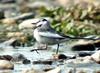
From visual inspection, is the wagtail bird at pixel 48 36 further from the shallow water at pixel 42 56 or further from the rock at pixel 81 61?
the rock at pixel 81 61

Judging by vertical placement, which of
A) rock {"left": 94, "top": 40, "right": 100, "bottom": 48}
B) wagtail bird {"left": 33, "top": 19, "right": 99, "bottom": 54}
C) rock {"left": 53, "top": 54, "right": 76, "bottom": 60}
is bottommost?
rock {"left": 94, "top": 40, "right": 100, "bottom": 48}

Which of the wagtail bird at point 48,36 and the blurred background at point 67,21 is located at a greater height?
the wagtail bird at point 48,36

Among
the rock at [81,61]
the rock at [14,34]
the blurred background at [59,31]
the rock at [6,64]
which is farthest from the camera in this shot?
the rock at [14,34]

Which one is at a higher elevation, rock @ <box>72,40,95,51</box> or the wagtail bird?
the wagtail bird

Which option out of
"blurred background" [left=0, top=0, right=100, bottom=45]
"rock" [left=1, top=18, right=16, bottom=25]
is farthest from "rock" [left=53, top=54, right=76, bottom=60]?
"rock" [left=1, top=18, right=16, bottom=25]

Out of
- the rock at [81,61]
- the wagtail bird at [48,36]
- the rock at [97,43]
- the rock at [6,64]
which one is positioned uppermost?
the wagtail bird at [48,36]

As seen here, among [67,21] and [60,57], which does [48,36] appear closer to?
[60,57]

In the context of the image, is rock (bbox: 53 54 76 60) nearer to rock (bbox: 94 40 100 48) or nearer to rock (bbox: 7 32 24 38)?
rock (bbox: 94 40 100 48)

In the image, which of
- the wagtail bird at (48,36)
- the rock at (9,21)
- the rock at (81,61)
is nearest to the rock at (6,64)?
the rock at (81,61)

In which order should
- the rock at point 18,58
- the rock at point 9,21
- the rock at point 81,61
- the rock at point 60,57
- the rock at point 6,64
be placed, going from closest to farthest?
the rock at point 6,64
the rock at point 81,61
the rock at point 18,58
the rock at point 60,57
the rock at point 9,21

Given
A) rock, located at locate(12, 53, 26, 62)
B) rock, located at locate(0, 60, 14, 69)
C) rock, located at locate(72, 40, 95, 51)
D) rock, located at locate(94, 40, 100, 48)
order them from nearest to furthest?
rock, located at locate(0, 60, 14, 69)
rock, located at locate(12, 53, 26, 62)
rock, located at locate(72, 40, 95, 51)
rock, located at locate(94, 40, 100, 48)

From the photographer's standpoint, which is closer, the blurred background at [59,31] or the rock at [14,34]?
the blurred background at [59,31]

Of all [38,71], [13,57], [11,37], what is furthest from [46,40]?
[11,37]

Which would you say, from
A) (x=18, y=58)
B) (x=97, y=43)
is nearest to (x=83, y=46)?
(x=97, y=43)
